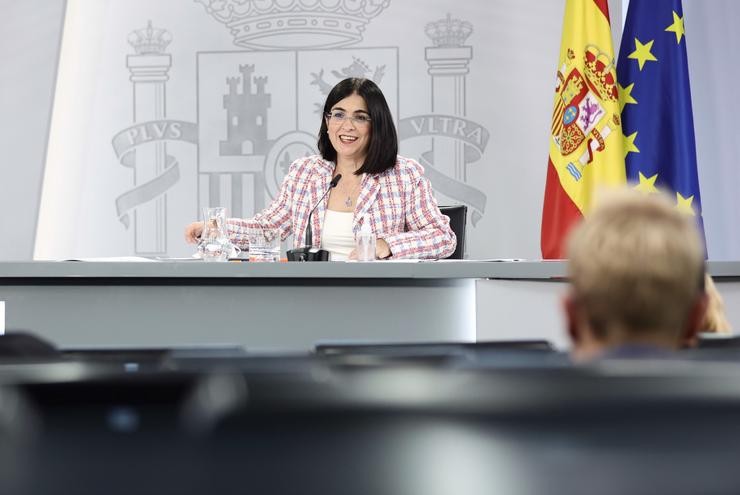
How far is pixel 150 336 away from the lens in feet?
8.30

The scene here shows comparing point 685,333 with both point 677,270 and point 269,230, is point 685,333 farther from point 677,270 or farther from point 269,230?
point 269,230

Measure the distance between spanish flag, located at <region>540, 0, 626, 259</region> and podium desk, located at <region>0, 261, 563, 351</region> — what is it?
1.88m

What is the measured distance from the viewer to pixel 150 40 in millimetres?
5328

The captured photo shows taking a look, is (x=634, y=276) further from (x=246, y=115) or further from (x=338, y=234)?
(x=246, y=115)

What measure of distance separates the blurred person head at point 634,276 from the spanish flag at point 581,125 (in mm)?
3517

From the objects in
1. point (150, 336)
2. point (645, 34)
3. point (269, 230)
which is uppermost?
point (645, 34)

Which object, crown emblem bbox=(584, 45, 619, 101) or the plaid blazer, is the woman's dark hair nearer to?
the plaid blazer

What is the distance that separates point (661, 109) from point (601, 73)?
0.35 meters

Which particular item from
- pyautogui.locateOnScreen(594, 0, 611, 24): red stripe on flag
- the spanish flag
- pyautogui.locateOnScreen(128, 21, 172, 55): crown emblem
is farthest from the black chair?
pyautogui.locateOnScreen(128, 21, 172, 55): crown emblem

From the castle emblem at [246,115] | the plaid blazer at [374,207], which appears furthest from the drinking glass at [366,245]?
the castle emblem at [246,115]

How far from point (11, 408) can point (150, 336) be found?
78.4 inches

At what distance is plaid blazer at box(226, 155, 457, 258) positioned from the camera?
3219 mm

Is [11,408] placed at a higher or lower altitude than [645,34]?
lower

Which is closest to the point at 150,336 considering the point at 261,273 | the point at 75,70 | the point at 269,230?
the point at 261,273
